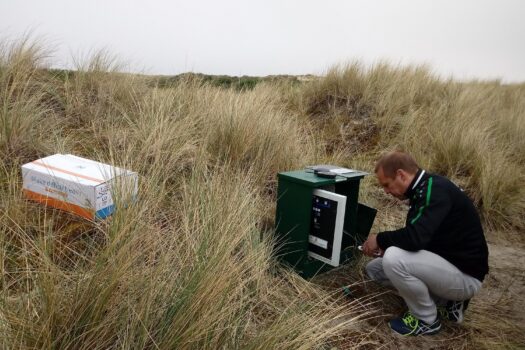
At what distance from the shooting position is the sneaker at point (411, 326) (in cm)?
261

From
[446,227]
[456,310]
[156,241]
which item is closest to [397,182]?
[446,227]

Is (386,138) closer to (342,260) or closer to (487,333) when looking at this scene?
(342,260)

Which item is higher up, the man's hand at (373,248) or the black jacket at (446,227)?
the black jacket at (446,227)

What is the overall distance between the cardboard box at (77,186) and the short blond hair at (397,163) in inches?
68.0

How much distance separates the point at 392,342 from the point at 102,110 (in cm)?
429

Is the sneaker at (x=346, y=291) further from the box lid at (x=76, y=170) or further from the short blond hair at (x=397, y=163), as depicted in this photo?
the box lid at (x=76, y=170)

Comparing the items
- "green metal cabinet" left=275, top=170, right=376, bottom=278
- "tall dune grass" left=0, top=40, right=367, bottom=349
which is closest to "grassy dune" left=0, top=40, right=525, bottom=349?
"tall dune grass" left=0, top=40, right=367, bottom=349

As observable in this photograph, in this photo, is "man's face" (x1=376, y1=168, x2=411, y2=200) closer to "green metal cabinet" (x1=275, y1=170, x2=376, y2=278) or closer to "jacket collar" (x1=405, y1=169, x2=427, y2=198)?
"jacket collar" (x1=405, y1=169, x2=427, y2=198)

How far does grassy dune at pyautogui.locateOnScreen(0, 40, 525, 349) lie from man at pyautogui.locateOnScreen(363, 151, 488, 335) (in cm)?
38

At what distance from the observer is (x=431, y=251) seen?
271cm

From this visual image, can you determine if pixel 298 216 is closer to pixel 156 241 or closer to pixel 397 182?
pixel 397 182

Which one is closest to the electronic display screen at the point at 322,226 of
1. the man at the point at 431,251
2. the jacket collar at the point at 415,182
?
the man at the point at 431,251

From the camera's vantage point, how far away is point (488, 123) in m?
6.76

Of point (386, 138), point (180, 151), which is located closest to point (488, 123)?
point (386, 138)
